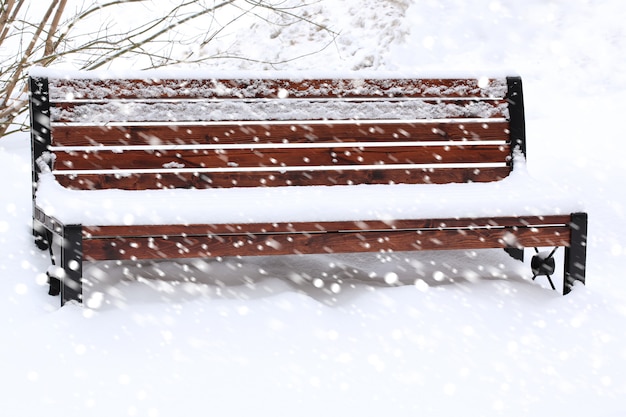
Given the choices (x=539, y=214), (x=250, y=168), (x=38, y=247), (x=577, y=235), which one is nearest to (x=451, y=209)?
(x=539, y=214)

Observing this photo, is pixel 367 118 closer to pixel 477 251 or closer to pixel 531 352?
pixel 477 251

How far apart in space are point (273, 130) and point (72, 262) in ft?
4.70

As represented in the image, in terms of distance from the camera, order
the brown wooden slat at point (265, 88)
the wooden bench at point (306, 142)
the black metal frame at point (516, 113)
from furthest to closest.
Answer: the black metal frame at point (516, 113) < the brown wooden slat at point (265, 88) < the wooden bench at point (306, 142)

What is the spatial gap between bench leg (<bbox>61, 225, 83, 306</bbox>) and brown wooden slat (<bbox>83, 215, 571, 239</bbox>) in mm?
46

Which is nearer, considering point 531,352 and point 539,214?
point 531,352

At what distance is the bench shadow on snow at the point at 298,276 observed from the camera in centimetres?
343

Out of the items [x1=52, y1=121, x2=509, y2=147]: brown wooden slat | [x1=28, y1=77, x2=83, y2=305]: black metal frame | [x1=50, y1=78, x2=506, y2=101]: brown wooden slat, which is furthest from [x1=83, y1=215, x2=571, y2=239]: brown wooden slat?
[x1=50, y1=78, x2=506, y2=101]: brown wooden slat

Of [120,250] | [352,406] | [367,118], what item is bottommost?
[352,406]

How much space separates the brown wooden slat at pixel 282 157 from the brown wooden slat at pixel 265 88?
0.30 metres

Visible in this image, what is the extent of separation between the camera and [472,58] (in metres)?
9.41

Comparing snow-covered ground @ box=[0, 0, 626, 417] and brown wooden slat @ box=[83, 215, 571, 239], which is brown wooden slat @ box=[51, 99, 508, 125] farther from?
brown wooden slat @ box=[83, 215, 571, 239]

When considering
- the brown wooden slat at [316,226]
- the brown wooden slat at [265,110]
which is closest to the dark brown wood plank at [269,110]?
the brown wooden slat at [265,110]

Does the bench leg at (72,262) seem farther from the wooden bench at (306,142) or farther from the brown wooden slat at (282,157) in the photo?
the brown wooden slat at (282,157)

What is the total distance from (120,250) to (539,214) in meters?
1.83
